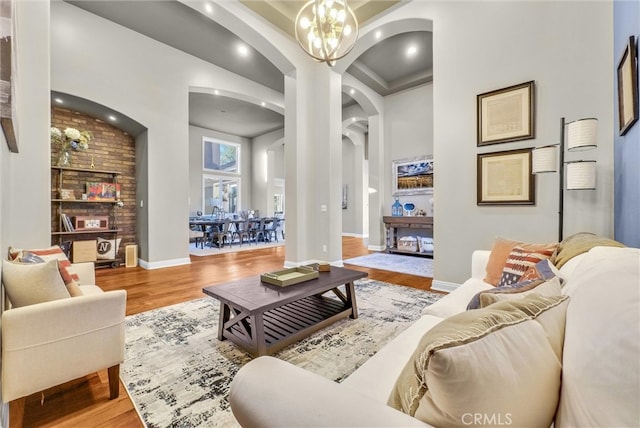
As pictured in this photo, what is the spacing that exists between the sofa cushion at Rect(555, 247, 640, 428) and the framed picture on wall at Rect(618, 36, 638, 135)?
1755 millimetres

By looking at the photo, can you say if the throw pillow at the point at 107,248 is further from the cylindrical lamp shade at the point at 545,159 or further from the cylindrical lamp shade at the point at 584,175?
the cylindrical lamp shade at the point at 584,175

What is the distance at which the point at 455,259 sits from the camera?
338cm

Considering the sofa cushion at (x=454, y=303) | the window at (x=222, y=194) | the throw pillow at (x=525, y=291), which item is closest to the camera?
the throw pillow at (x=525, y=291)

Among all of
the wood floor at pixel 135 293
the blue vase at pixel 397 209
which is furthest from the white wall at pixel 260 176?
the blue vase at pixel 397 209

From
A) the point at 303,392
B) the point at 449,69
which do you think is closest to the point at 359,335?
the point at 303,392

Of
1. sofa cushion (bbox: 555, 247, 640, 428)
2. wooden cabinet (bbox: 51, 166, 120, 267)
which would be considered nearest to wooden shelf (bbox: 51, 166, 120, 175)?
wooden cabinet (bbox: 51, 166, 120, 267)

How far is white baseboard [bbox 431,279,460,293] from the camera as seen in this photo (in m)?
3.40

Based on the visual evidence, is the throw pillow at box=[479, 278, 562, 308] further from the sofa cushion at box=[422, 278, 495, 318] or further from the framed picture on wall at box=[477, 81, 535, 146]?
the framed picture on wall at box=[477, 81, 535, 146]

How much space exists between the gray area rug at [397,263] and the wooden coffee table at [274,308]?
7.58 feet

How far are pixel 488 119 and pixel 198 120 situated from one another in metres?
8.45

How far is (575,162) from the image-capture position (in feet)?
7.55

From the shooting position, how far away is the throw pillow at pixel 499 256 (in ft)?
6.82

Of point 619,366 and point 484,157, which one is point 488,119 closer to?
point 484,157

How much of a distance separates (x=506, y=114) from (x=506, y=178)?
71cm
